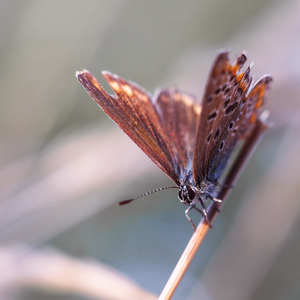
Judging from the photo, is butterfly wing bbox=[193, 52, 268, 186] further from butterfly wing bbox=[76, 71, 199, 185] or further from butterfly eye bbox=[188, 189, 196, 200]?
butterfly wing bbox=[76, 71, 199, 185]

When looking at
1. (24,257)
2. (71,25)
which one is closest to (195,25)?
(71,25)

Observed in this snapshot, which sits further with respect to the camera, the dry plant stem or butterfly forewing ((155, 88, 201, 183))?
butterfly forewing ((155, 88, 201, 183))

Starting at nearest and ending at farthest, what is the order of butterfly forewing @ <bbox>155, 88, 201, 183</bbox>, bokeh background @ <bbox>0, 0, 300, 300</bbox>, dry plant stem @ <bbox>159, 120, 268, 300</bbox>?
dry plant stem @ <bbox>159, 120, 268, 300</bbox> < butterfly forewing @ <bbox>155, 88, 201, 183</bbox> < bokeh background @ <bbox>0, 0, 300, 300</bbox>

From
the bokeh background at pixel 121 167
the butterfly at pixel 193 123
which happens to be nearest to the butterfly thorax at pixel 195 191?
the butterfly at pixel 193 123

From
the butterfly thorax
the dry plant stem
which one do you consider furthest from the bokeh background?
Answer: the butterfly thorax

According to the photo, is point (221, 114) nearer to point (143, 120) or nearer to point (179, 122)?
point (143, 120)

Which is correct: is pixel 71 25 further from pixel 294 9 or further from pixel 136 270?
pixel 136 270

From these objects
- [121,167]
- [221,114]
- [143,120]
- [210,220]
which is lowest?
[121,167]

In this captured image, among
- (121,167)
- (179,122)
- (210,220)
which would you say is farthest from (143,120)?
(121,167)
